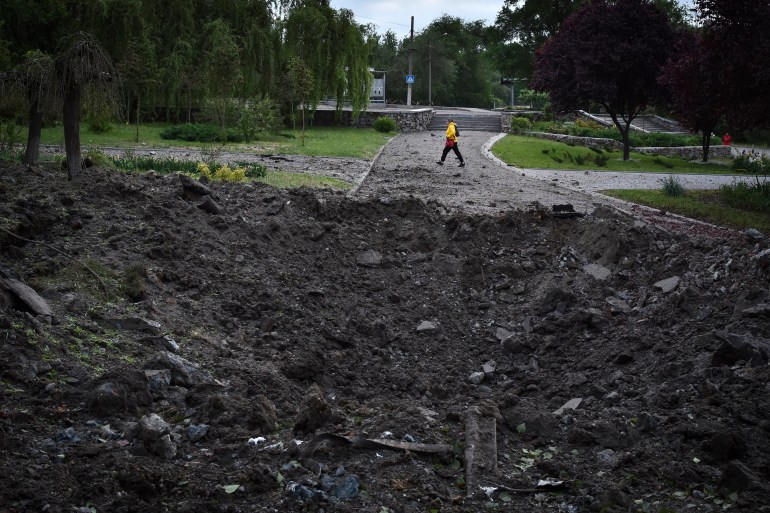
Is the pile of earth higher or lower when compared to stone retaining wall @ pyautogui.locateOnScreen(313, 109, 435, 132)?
lower

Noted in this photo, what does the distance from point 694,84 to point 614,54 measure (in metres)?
5.30

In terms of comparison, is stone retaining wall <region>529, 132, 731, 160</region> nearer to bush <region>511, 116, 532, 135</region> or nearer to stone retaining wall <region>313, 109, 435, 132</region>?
bush <region>511, 116, 532, 135</region>

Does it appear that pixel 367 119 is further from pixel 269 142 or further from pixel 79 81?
pixel 79 81

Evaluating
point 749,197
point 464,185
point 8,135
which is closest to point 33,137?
point 8,135

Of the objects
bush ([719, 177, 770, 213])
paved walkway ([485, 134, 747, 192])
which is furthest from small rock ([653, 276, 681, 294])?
paved walkway ([485, 134, 747, 192])

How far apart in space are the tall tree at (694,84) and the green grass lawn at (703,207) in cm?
237

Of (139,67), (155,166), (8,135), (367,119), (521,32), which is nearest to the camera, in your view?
(155,166)

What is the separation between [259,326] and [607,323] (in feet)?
11.6

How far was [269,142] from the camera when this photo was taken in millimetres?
29828

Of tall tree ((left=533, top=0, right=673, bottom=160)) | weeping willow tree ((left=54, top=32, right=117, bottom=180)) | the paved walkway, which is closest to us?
weeping willow tree ((left=54, top=32, right=117, bottom=180))

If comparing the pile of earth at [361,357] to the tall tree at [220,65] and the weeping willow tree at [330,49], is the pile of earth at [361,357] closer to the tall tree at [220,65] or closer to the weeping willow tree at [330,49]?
the tall tree at [220,65]

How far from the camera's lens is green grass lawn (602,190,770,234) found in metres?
14.2

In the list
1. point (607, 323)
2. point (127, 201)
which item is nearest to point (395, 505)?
point (607, 323)

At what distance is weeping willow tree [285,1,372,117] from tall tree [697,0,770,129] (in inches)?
843
